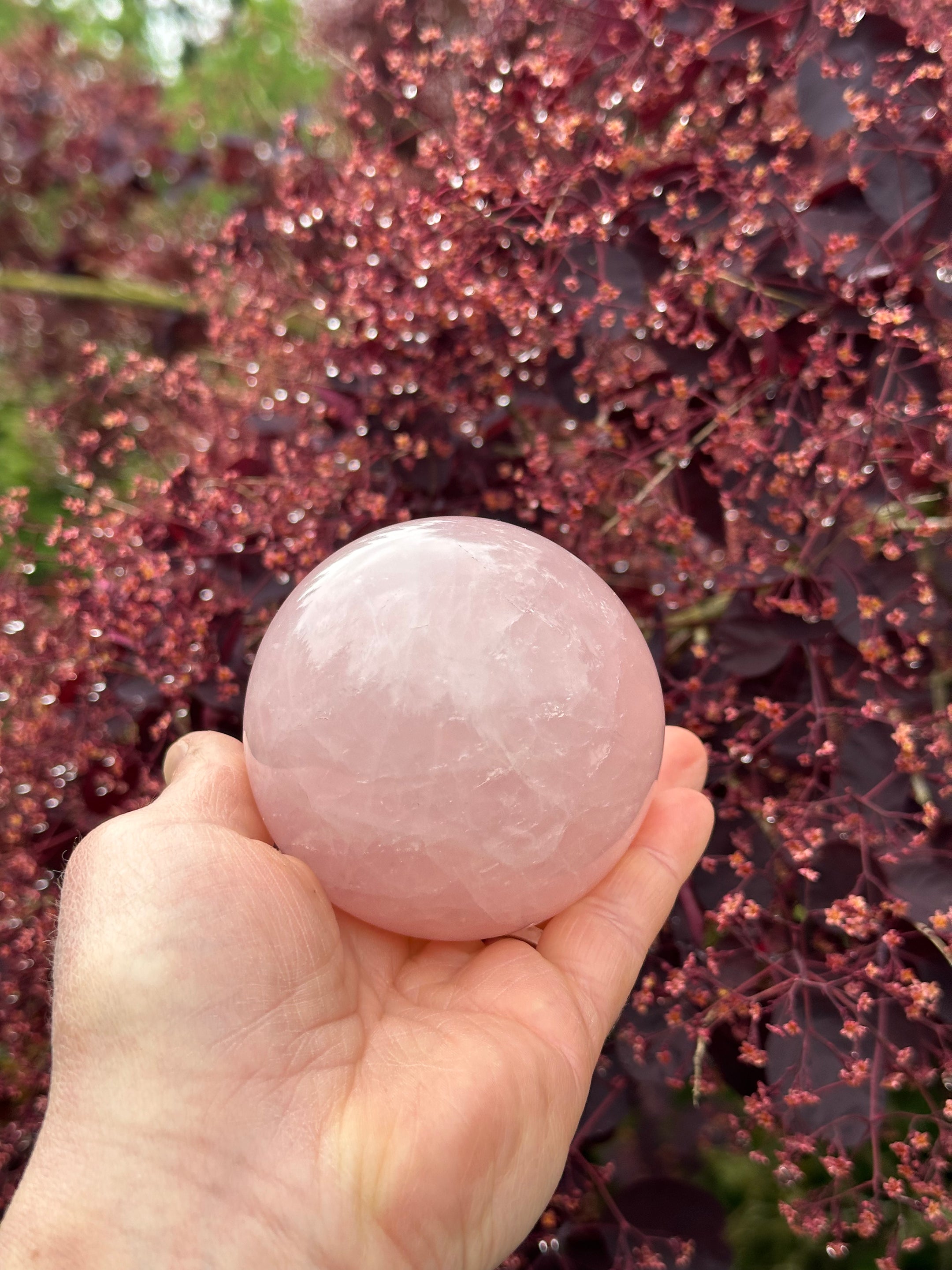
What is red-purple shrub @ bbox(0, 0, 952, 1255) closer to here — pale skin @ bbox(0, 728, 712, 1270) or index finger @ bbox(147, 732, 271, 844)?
index finger @ bbox(147, 732, 271, 844)

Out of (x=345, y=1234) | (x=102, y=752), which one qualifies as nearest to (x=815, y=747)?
(x=345, y=1234)

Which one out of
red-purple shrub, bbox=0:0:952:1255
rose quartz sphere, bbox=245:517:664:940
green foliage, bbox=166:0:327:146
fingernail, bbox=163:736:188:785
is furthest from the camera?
green foliage, bbox=166:0:327:146

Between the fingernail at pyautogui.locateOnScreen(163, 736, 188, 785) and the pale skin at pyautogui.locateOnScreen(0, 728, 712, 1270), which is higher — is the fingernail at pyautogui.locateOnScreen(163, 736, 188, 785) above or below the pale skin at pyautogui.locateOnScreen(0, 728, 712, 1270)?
above

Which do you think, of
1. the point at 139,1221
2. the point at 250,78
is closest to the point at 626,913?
the point at 139,1221

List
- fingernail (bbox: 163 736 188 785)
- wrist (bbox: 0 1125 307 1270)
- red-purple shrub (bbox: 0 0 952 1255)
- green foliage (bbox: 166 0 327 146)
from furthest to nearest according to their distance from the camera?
green foliage (bbox: 166 0 327 146) < fingernail (bbox: 163 736 188 785) < red-purple shrub (bbox: 0 0 952 1255) < wrist (bbox: 0 1125 307 1270)

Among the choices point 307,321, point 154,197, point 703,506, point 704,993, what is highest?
point 154,197

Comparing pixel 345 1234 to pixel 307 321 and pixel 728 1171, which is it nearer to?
pixel 728 1171

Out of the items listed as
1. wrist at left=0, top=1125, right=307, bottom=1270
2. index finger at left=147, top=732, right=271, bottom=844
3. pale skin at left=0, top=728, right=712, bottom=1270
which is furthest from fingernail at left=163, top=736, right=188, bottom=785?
wrist at left=0, top=1125, right=307, bottom=1270

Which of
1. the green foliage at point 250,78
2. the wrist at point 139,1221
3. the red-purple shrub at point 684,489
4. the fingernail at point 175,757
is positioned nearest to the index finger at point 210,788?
the fingernail at point 175,757
